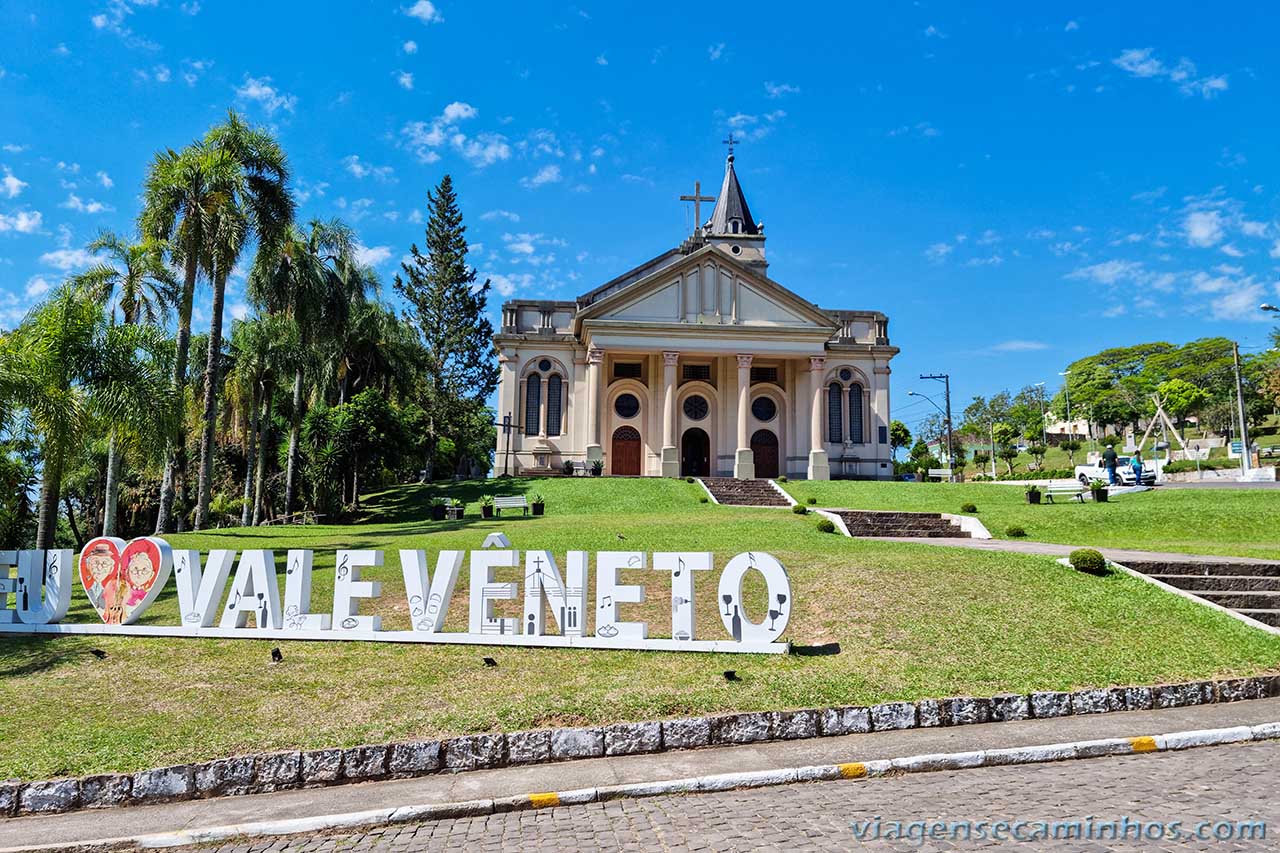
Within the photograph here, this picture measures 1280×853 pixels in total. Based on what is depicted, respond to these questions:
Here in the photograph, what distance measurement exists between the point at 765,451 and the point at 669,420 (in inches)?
264

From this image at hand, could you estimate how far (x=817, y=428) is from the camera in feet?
124

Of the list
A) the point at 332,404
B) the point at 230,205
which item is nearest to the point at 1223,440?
the point at 332,404

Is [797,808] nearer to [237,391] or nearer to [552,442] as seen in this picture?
[237,391]

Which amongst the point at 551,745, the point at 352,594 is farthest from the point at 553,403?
the point at 551,745

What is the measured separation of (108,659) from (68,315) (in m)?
8.40

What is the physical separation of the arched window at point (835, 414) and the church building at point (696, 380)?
54 mm

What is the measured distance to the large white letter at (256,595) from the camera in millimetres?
9227

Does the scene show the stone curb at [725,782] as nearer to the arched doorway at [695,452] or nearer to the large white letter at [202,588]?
the large white letter at [202,588]

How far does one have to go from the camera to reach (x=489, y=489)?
3225 centimetres

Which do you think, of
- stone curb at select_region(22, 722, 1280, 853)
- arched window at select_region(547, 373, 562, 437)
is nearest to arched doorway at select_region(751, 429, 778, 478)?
arched window at select_region(547, 373, 562, 437)

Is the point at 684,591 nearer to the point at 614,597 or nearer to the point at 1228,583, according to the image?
the point at 614,597

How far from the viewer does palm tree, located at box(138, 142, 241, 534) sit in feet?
65.5

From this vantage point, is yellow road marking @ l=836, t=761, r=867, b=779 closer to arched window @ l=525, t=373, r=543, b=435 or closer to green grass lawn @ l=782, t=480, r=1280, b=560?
green grass lawn @ l=782, t=480, r=1280, b=560

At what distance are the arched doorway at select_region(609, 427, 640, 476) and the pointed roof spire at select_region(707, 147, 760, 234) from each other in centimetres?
1565
